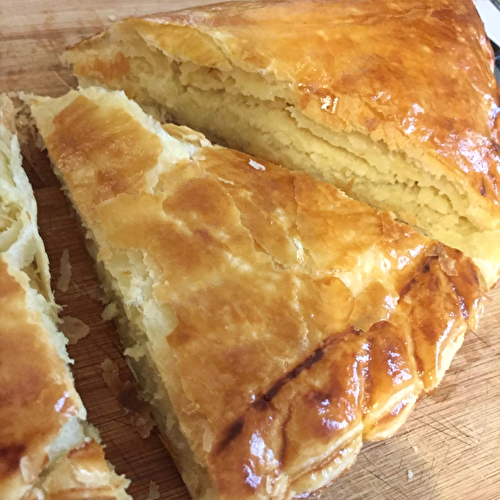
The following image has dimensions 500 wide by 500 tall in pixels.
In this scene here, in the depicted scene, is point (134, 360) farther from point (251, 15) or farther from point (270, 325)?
point (251, 15)

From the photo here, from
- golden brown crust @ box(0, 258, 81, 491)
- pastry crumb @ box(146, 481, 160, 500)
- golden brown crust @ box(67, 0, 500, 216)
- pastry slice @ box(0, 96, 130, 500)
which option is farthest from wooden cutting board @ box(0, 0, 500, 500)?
golden brown crust @ box(67, 0, 500, 216)

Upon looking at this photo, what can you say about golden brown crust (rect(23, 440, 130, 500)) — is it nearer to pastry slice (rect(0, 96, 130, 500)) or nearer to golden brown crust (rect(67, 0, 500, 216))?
pastry slice (rect(0, 96, 130, 500))

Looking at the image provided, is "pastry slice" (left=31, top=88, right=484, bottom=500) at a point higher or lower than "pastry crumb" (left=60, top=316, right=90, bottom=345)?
higher

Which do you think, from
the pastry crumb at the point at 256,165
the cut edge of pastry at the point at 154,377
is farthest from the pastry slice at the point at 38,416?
the pastry crumb at the point at 256,165

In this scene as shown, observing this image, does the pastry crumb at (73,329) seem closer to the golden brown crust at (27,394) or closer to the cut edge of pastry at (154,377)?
the cut edge of pastry at (154,377)

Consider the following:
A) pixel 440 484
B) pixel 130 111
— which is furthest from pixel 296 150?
pixel 440 484

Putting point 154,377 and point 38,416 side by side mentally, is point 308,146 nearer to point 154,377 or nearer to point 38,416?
point 154,377

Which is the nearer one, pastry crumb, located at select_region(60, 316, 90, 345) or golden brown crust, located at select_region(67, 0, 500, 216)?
pastry crumb, located at select_region(60, 316, 90, 345)
